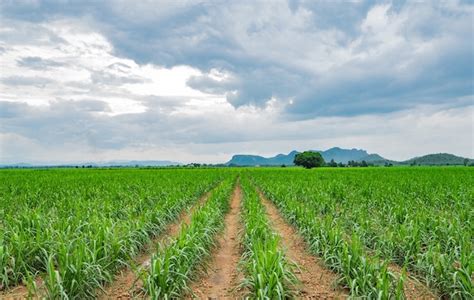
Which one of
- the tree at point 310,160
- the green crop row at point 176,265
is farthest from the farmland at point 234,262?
the tree at point 310,160

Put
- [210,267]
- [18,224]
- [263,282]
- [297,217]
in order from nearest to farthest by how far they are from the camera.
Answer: [263,282]
[210,267]
[18,224]
[297,217]

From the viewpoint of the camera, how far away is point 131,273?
613 cm

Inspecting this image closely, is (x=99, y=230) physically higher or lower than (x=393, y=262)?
higher

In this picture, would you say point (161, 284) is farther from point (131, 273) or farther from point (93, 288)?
point (131, 273)

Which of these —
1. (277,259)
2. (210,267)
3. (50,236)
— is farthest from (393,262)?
(50,236)

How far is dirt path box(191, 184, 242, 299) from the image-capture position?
212 inches

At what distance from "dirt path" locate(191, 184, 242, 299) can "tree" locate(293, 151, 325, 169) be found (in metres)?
94.8

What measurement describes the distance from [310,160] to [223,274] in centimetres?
9818

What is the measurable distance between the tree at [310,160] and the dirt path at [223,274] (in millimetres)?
94847

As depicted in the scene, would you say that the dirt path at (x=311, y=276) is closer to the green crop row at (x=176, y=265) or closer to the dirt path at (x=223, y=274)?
the dirt path at (x=223, y=274)

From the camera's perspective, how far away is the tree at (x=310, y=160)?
10125 centimetres

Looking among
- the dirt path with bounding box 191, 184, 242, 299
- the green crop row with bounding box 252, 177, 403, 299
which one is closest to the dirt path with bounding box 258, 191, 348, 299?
the green crop row with bounding box 252, 177, 403, 299

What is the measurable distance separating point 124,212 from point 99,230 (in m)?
4.68

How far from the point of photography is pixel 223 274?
20.8ft
